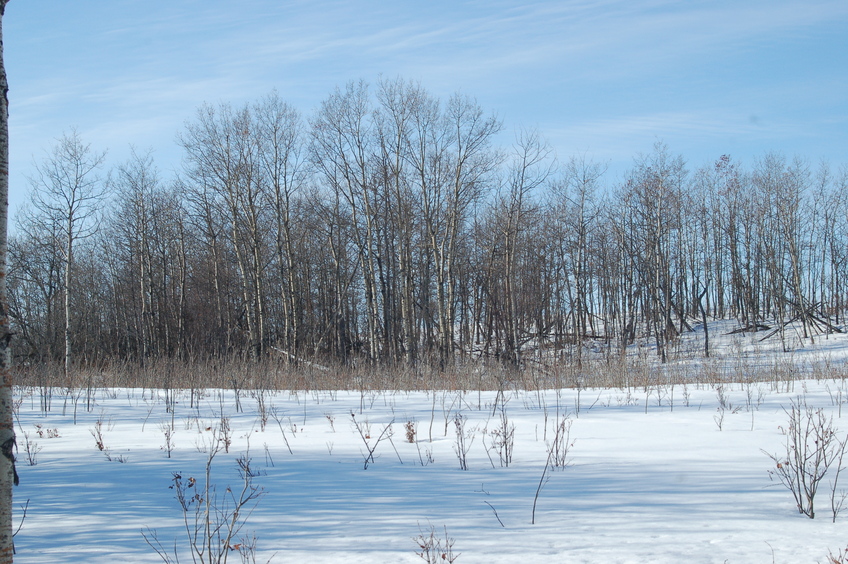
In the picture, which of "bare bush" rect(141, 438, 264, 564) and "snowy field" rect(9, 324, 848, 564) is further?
"snowy field" rect(9, 324, 848, 564)

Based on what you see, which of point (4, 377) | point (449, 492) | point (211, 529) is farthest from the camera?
point (449, 492)

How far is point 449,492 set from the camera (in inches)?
169

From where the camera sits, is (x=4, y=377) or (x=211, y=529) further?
(x=211, y=529)

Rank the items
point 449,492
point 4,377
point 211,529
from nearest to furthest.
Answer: point 4,377 < point 211,529 < point 449,492

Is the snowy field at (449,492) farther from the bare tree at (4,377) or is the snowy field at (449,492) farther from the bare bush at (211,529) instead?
the bare tree at (4,377)

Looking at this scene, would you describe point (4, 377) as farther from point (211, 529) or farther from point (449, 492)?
point (449, 492)

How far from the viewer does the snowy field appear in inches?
122

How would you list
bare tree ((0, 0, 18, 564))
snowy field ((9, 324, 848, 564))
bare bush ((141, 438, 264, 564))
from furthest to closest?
1. snowy field ((9, 324, 848, 564))
2. bare bush ((141, 438, 264, 564))
3. bare tree ((0, 0, 18, 564))

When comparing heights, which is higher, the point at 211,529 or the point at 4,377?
the point at 4,377

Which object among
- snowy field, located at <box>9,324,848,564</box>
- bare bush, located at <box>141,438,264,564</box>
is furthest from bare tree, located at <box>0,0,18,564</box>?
snowy field, located at <box>9,324,848,564</box>

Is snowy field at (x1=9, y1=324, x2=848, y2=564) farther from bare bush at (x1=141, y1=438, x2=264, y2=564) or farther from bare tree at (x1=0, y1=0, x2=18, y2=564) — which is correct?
bare tree at (x1=0, y1=0, x2=18, y2=564)

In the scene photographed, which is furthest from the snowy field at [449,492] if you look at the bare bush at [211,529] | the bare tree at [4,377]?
the bare tree at [4,377]

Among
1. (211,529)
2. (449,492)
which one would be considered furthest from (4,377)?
(449,492)

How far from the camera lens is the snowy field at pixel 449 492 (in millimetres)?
3096
